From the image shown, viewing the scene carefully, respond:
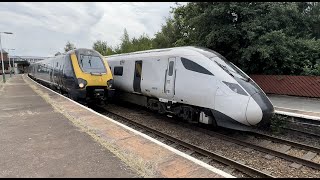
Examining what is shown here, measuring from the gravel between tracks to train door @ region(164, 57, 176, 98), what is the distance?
1383mm

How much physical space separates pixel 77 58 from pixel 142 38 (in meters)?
32.5

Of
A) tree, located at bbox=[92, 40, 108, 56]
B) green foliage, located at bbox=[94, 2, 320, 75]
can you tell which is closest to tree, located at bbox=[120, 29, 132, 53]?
tree, located at bbox=[92, 40, 108, 56]

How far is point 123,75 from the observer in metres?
16.2

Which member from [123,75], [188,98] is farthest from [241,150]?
[123,75]

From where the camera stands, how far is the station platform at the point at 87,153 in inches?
202

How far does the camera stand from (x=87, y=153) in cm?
619

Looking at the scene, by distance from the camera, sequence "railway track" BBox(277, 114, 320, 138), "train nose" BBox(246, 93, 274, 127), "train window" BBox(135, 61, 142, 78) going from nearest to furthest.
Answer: "train nose" BBox(246, 93, 274, 127)
"railway track" BBox(277, 114, 320, 138)
"train window" BBox(135, 61, 142, 78)

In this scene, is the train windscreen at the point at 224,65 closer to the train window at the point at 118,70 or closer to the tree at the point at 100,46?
the train window at the point at 118,70

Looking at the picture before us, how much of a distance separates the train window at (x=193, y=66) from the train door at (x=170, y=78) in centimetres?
63

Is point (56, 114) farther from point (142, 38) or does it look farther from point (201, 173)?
point (142, 38)

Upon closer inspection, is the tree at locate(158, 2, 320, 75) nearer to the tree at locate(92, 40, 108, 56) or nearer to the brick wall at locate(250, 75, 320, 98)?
the brick wall at locate(250, 75, 320, 98)

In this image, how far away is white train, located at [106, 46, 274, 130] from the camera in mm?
9031

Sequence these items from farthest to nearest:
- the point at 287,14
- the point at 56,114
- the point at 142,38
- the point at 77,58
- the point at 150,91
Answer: the point at 142,38 → the point at 287,14 → the point at 77,58 → the point at 150,91 → the point at 56,114

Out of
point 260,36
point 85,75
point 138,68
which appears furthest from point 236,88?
point 260,36
